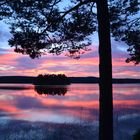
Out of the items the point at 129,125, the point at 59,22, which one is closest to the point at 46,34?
the point at 59,22

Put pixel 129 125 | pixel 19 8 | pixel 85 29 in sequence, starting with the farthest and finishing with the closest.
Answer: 1. pixel 129 125
2. pixel 85 29
3. pixel 19 8

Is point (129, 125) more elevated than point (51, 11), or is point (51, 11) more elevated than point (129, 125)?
point (51, 11)

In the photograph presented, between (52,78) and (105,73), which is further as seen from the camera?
(52,78)

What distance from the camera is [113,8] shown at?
17.4m

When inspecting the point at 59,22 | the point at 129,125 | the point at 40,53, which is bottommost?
the point at 129,125

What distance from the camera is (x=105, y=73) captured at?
562 inches

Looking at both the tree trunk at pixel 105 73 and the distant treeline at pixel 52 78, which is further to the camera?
the distant treeline at pixel 52 78

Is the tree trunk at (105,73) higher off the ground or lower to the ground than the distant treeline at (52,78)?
higher

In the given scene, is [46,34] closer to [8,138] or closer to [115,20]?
[115,20]

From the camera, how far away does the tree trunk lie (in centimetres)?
1426

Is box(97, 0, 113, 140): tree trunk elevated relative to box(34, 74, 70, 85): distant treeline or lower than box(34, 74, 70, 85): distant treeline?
elevated

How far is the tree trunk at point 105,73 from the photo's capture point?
46.8 feet

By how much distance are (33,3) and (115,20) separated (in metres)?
3.85

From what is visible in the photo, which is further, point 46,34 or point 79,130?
point 79,130
